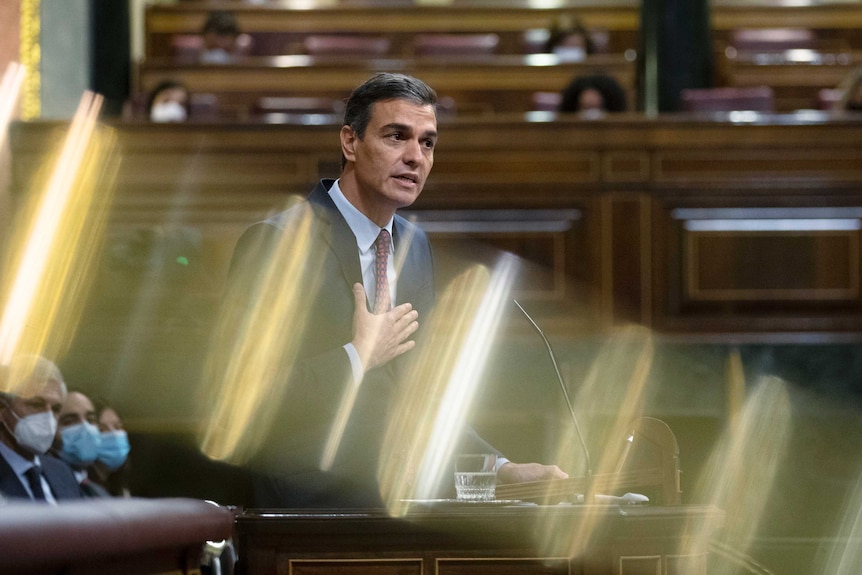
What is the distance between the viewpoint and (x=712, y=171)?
491 cm

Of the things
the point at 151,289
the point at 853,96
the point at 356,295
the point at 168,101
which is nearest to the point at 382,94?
the point at 356,295

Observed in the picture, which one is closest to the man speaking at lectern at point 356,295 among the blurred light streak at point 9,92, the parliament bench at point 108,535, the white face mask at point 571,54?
the parliament bench at point 108,535

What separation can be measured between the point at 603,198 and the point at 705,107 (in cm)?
148

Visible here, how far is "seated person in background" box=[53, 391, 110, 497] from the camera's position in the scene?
3.66 meters

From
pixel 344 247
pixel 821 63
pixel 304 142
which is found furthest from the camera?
pixel 821 63

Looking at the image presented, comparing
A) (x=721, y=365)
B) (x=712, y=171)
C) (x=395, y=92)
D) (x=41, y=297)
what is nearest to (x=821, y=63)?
(x=712, y=171)

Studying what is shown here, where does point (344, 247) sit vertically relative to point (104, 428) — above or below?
above

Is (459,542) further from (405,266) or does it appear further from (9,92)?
(9,92)

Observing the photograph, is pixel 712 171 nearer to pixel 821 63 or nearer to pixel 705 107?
pixel 705 107

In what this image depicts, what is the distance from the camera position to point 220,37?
24.9 ft

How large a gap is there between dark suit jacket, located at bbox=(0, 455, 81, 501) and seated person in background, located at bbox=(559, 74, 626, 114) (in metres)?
3.60

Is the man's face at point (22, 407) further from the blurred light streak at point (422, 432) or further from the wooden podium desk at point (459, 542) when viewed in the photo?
the wooden podium desk at point (459, 542)

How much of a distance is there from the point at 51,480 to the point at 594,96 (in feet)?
12.4

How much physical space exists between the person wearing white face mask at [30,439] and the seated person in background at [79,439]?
0.20 m
